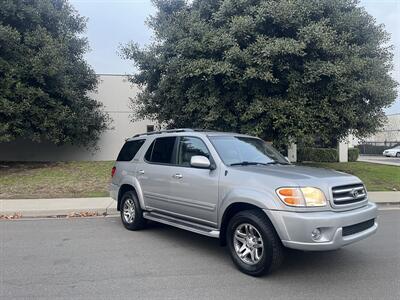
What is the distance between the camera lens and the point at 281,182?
4.78 meters

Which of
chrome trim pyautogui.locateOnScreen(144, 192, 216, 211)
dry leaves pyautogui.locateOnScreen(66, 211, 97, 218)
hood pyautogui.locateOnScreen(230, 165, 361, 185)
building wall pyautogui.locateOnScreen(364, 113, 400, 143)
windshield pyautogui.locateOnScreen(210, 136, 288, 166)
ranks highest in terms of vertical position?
building wall pyautogui.locateOnScreen(364, 113, 400, 143)

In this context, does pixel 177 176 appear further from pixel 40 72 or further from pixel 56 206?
pixel 40 72

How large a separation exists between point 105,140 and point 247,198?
735 inches

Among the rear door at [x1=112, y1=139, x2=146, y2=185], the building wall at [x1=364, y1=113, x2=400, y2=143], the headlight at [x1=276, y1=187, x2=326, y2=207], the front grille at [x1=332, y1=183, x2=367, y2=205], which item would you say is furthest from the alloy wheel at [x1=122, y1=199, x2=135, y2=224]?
the building wall at [x1=364, y1=113, x2=400, y2=143]

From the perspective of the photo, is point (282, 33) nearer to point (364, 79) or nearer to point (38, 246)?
point (364, 79)

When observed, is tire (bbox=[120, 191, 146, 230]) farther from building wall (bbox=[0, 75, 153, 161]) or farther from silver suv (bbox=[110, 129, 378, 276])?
building wall (bbox=[0, 75, 153, 161])

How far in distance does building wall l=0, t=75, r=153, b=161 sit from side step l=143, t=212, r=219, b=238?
1584 cm

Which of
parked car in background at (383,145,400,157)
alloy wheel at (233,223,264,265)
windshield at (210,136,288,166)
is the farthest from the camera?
parked car in background at (383,145,400,157)

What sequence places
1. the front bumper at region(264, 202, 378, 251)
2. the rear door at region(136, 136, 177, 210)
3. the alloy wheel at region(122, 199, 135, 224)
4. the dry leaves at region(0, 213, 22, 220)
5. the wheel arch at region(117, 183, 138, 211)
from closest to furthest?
the front bumper at region(264, 202, 378, 251) < the rear door at region(136, 136, 177, 210) < the alloy wheel at region(122, 199, 135, 224) < the wheel arch at region(117, 183, 138, 211) < the dry leaves at region(0, 213, 22, 220)

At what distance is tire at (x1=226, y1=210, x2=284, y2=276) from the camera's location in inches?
184

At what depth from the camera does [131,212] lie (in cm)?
744

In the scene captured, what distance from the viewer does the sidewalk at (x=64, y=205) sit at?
9258 mm

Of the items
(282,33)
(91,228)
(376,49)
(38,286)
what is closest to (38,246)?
Result: (91,228)

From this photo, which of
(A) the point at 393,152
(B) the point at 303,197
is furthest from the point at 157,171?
(A) the point at 393,152
